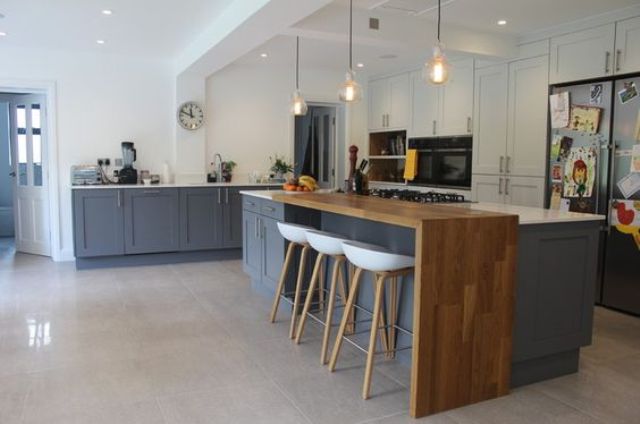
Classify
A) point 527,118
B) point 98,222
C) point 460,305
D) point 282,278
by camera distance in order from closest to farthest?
point 460,305, point 282,278, point 527,118, point 98,222

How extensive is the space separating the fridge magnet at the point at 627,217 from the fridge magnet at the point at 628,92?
31.3 inches

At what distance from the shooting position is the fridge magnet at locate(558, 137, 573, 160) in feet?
15.0

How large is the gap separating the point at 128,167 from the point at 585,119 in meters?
4.77

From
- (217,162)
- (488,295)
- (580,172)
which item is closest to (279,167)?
(217,162)

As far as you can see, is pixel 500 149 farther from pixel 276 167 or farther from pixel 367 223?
pixel 276 167

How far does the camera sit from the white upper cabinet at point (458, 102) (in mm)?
5719

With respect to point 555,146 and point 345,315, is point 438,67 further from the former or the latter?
point 555,146

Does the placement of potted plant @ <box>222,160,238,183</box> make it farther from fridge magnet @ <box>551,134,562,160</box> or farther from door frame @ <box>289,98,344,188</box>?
fridge magnet @ <box>551,134,562,160</box>

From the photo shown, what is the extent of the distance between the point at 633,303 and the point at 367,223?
2.31 meters

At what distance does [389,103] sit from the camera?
7051mm

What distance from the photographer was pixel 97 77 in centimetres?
616

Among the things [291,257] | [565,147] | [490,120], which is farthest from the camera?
[490,120]

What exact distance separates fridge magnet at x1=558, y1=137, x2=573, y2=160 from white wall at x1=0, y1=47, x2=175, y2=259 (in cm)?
441

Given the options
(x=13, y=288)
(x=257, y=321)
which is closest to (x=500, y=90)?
(x=257, y=321)
